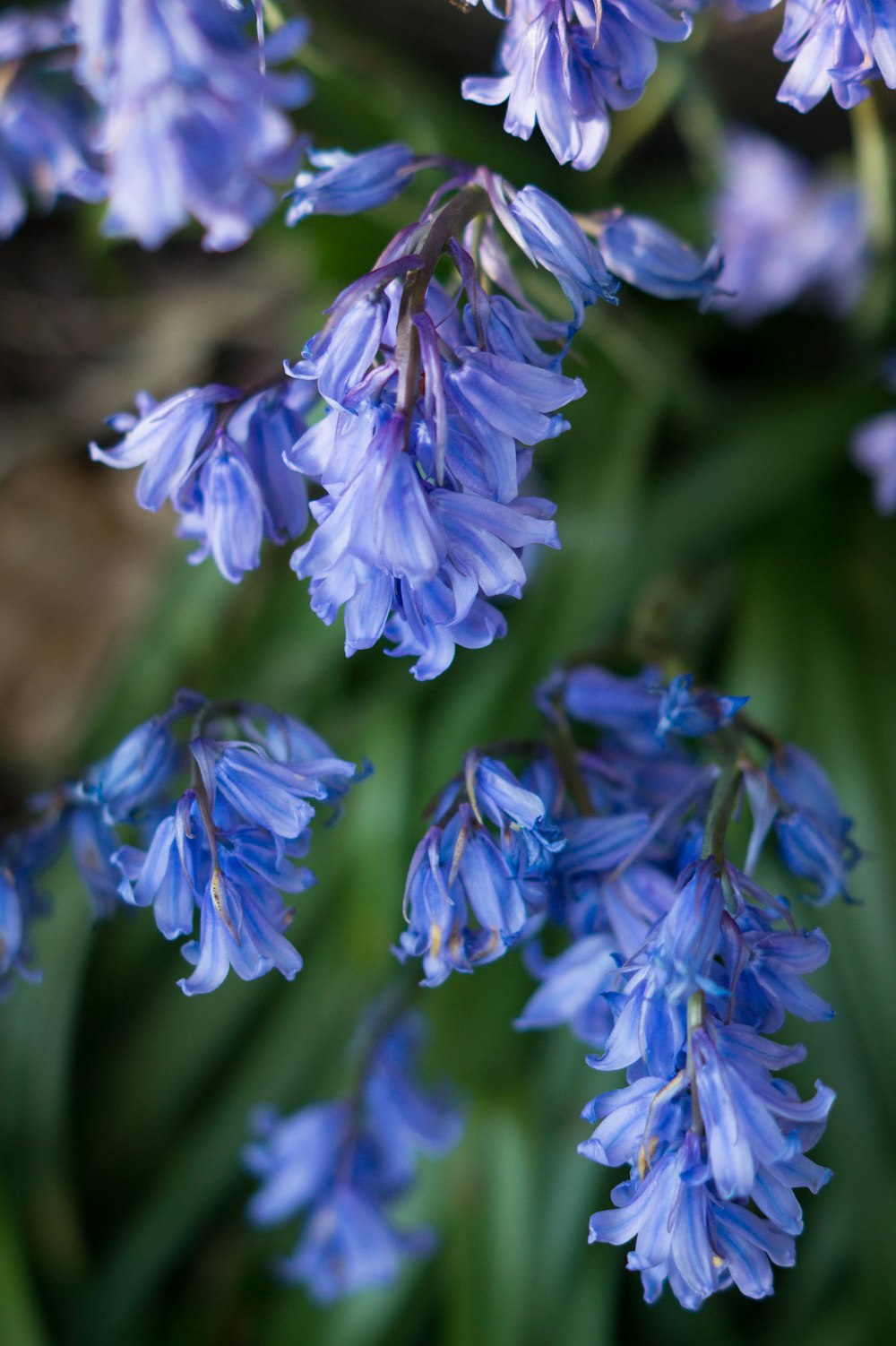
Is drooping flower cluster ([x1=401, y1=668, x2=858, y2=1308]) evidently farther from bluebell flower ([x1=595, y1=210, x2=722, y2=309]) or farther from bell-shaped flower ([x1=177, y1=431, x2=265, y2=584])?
bluebell flower ([x1=595, y1=210, x2=722, y2=309])

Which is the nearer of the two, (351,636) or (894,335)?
(351,636)

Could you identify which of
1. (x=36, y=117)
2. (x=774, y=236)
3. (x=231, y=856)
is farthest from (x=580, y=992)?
(x=774, y=236)

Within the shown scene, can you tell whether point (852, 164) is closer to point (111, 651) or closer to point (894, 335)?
point (894, 335)

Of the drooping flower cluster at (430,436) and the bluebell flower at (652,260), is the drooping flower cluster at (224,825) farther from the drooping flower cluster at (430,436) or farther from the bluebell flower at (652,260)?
the bluebell flower at (652,260)

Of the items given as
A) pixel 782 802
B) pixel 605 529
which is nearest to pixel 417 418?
pixel 782 802

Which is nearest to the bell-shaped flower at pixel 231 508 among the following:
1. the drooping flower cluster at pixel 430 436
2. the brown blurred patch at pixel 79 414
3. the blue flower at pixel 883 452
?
the drooping flower cluster at pixel 430 436

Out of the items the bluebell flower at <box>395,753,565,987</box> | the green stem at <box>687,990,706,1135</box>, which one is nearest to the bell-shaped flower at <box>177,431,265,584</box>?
the bluebell flower at <box>395,753,565,987</box>

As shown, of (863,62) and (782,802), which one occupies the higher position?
(863,62)
